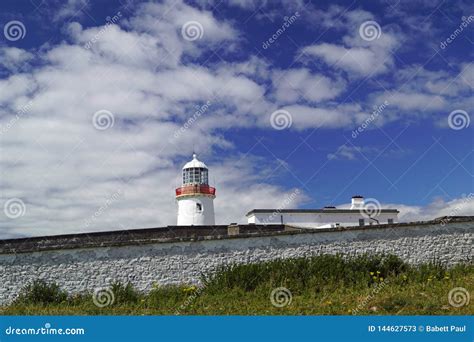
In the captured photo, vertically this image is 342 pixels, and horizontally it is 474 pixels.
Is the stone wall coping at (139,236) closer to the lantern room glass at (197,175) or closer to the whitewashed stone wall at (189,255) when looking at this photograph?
the whitewashed stone wall at (189,255)

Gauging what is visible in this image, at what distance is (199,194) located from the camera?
26.9 metres

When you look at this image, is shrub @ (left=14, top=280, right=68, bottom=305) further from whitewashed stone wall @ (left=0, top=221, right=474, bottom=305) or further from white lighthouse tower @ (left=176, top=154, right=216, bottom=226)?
white lighthouse tower @ (left=176, top=154, right=216, bottom=226)

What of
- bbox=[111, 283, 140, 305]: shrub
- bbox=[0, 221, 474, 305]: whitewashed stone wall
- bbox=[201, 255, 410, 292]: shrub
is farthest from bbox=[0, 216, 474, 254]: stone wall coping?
bbox=[111, 283, 140, 305]: shrub

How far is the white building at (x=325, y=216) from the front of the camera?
105 feet

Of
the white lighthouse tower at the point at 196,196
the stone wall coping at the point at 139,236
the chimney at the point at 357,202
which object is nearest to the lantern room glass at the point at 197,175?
the white lighthouse tower at the point at 196,196

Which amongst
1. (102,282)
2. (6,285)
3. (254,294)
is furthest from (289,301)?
(6,285)

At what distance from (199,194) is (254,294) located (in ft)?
51.3

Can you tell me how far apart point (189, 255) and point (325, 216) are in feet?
69.2

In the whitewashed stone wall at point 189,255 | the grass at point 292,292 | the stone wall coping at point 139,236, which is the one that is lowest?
the grass at point 292,292

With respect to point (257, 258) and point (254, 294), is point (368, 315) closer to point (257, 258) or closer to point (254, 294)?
point (254, 294)

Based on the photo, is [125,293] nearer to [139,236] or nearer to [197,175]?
[139,236]

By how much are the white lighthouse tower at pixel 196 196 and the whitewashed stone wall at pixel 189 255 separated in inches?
547

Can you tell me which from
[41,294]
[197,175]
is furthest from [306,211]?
[41,294]

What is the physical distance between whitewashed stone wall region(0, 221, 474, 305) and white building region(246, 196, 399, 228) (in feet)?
56.7
